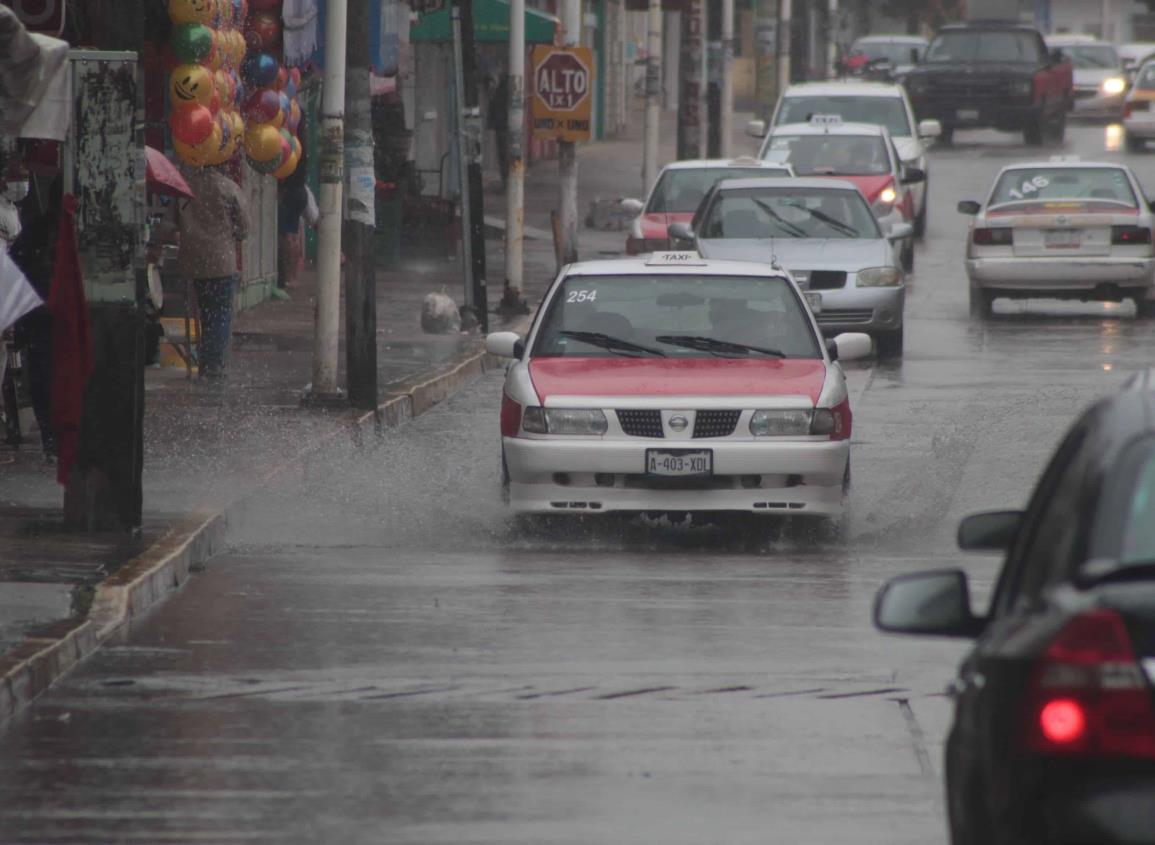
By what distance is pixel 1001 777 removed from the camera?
13.5 feet

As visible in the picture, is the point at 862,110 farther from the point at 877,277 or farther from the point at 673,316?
the point at 673,316

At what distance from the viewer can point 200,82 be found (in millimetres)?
18922

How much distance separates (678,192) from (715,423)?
54.2ft

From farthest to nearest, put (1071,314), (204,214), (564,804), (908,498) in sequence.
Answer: (1071,314), (204,214), (908,498), (564,804)

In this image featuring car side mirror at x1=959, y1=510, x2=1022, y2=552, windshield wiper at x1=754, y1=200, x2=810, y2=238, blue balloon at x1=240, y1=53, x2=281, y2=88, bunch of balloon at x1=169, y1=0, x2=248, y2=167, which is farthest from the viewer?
windshield wiper at x1=754, y1=200, x2=810, y2=238

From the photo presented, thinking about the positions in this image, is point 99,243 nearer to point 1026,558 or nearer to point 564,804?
point 564,804

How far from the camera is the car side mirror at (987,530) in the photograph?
223 inches

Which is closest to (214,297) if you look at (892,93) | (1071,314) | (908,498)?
(908,498)

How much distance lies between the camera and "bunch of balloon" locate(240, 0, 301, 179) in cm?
2155

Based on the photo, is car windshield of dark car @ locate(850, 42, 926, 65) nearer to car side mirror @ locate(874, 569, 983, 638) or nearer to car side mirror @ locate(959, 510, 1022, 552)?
car side mirror @ locate(959, 510, 1022, 552)

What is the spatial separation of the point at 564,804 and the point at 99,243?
18.8 ft

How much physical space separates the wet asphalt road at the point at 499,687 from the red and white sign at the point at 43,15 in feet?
9.27

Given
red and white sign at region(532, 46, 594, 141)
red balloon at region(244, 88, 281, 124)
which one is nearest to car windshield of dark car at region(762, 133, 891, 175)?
red and white sign at region(532, 46, 594, 141)

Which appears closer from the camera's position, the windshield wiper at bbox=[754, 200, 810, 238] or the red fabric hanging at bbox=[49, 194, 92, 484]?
the red fabric hanging at bbox=[49, 194, 92, 484]
